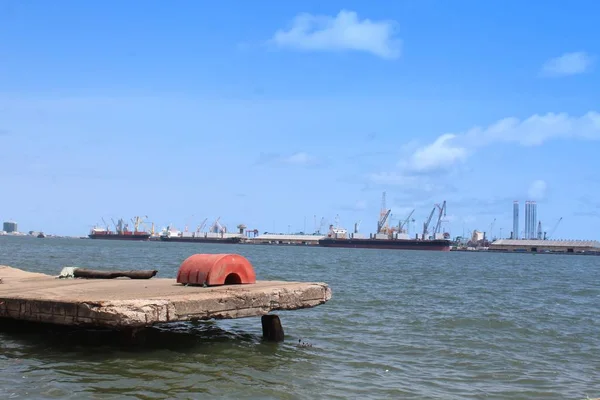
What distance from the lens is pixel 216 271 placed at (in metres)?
11.9

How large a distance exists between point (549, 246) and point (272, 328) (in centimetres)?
18423

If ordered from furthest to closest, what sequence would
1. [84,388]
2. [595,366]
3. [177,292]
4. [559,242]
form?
[559,242], [595,366], [177,292], [84,388]

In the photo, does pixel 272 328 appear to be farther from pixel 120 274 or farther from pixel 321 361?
pixel 120 274

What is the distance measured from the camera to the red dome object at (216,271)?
38.8 feet

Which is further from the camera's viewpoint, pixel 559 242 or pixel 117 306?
pixel 559 242

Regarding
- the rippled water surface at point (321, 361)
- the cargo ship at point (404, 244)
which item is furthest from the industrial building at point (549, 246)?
the rippled water surface at point (321, 361)

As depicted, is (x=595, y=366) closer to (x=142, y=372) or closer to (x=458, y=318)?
(x=458, y=318)

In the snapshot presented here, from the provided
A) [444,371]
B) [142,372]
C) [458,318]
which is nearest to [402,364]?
[444,371]

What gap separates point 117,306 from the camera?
8961 mm

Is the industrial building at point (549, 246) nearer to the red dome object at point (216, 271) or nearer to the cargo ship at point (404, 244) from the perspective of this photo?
the cargo ship at point (404, 244)

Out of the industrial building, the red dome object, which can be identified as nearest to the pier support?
the red dome object

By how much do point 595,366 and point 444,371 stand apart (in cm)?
313

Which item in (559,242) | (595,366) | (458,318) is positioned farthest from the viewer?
(559,242)

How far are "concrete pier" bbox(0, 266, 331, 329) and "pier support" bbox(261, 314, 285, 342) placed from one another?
648 millimetres
